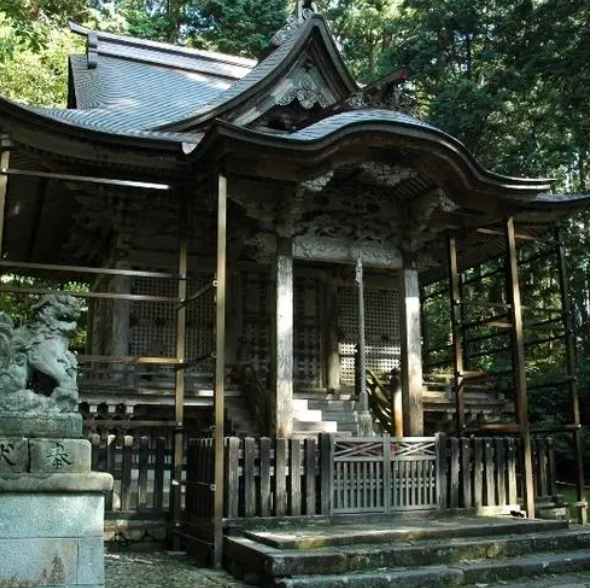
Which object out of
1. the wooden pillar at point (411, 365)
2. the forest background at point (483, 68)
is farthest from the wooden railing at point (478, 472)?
the forest background at point (483, 68)

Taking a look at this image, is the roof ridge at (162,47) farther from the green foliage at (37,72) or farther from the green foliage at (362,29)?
the green foliage at (362,29)

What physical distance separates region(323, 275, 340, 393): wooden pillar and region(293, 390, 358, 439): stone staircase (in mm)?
745

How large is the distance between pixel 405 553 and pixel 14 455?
3559 mm

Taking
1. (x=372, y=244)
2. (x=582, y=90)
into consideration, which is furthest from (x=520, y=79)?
(x=372, y=244)

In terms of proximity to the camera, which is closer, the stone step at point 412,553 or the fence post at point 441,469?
the stone step at point 412,553

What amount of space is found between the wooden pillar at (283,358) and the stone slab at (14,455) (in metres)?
4.18

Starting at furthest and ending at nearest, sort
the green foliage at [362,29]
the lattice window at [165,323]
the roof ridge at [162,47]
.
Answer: the green foliage at [362,29] < the roof ridge at [162,47] < the lattice window at [165,323]

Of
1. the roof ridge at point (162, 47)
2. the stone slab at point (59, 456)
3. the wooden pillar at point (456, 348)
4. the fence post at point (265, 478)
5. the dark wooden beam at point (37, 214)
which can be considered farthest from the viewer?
the roof ridge at point (162, 47)

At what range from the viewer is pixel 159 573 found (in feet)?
22.2

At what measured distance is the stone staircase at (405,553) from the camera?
233 inches

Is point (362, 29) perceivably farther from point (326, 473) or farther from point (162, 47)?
point (326, 473)

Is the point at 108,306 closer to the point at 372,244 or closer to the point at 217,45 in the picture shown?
the point at 372,244

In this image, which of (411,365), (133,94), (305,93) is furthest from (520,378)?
(133,94)

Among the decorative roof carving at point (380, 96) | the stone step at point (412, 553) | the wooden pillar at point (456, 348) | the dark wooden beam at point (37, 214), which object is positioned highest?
the decorative roof carving at point (380, 96)
